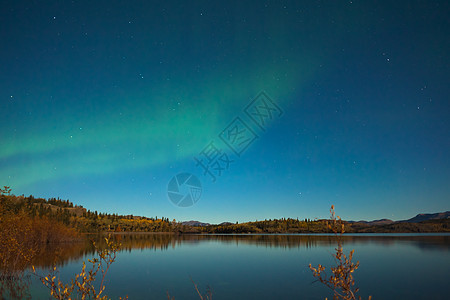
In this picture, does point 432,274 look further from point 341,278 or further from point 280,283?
point 341,278

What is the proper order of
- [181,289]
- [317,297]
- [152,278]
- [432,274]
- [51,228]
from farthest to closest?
[51,228] < [432,274] < [152,278] < [181,289] < [317,297]

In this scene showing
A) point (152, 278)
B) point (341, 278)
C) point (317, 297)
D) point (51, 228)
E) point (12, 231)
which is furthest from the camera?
point (51, 228)

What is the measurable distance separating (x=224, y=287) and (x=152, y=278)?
1019 centimetres

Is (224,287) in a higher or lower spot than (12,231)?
lower

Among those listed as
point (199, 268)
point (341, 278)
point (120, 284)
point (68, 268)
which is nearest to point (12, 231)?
point (120, 284)

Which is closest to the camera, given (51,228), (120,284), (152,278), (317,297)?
(317,297)

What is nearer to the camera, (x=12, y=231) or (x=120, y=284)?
(x=12, y=231)

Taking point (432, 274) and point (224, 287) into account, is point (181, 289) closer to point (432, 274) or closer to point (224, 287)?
point (224, 287)

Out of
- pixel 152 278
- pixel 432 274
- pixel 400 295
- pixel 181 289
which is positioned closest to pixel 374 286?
pixel 400 295

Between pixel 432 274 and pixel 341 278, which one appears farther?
pixel 432 274

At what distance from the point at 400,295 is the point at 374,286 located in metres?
3.57

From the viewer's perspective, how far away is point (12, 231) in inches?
850

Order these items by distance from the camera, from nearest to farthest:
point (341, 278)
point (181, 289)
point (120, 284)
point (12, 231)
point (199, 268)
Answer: point (341, 278) < point (12, 231) < point (181, 289) < point (120, 284) < point (199, 268)

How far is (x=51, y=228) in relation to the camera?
A: 67.8 metres
